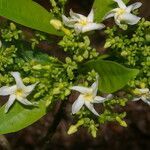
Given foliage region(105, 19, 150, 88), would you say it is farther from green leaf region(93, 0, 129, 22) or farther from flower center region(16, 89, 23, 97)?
flower center region(16, 89, 23, 97)

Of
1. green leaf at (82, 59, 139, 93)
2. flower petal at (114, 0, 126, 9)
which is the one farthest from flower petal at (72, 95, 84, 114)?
flower petal at (114, 0, 126, 9)

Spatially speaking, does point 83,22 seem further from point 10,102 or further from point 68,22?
point 10,102

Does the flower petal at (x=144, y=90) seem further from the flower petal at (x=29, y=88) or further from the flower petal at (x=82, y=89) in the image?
the flower petal at (x=29, y=88)

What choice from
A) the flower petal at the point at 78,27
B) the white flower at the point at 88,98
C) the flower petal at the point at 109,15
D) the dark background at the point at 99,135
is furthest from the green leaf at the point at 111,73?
the dark background at the point at 99,135

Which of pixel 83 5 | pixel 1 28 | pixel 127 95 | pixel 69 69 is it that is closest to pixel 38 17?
pixel 1 28

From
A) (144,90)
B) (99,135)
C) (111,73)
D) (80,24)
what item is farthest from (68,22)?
(99,135)
